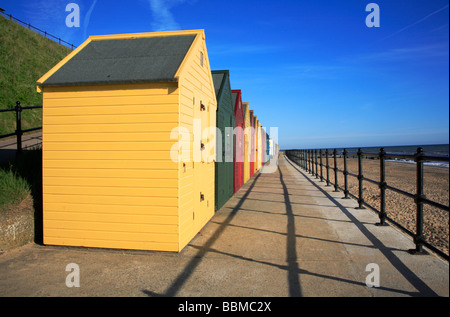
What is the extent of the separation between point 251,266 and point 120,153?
2.39 metres

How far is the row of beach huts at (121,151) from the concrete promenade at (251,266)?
1.19ft

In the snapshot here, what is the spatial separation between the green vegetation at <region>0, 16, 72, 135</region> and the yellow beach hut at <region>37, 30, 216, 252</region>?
17.1 metres

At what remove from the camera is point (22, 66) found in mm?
25969

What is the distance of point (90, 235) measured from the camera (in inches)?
176

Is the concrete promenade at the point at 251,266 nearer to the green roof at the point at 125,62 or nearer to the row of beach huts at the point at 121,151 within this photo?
the row of beach huts at the point at 121,151

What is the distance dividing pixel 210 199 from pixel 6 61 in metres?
27.2

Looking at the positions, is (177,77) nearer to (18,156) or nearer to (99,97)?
(99,97)

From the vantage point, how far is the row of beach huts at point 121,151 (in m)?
4.24

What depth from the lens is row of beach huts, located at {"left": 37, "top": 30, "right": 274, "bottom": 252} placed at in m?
4.24

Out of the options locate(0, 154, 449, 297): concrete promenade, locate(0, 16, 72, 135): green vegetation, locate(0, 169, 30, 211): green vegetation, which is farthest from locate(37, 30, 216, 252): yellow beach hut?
locate(0, 16, 72, 135): green vegetation
